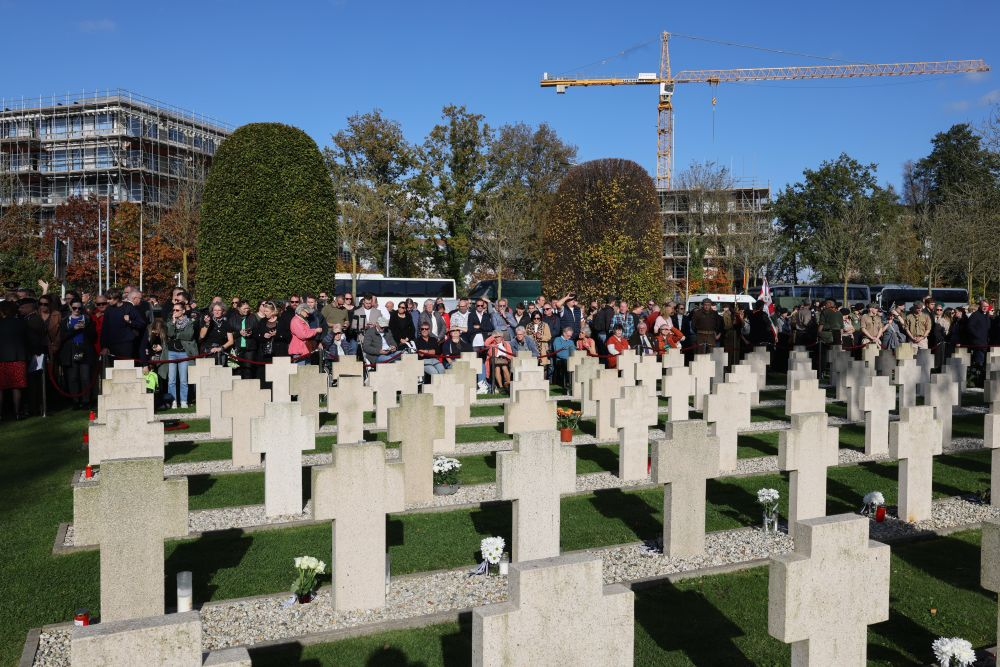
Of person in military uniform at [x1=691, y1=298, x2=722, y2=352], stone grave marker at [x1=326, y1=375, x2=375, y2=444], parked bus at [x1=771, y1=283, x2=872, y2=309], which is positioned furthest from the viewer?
parked bus at [x1=771, y1=283, x2=872, y2=309]

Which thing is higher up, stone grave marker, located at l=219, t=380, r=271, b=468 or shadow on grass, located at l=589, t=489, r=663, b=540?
stone grave marker, located at l=219, t=380, r=271, b=468

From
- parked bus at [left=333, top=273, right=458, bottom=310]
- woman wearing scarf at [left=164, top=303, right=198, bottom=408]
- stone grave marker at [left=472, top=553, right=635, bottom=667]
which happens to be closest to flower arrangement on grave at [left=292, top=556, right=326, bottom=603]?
stone grave marker at [left=472, top=553, right=635, bottom=667]

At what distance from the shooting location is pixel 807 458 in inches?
291

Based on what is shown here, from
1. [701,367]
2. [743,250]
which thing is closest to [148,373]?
[701,367]

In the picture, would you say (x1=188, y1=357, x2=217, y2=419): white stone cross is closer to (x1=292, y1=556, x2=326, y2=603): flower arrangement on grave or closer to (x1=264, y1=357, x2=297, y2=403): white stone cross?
(x1=264, y1=357, x2=297, y2=403): white stone cross

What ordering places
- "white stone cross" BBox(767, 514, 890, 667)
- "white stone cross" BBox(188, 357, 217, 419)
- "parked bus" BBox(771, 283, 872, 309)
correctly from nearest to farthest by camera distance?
"white stone cross" BBox(767, 514, 890, 667) → "white stone cross" BBox(188, 357, 217, 419) → "parked bus" BBox(771, 283, 872, 309)

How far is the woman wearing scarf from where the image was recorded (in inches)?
618

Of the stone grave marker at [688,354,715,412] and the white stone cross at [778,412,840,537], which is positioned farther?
the stone grave marker at [688,354,715,412]

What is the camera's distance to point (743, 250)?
58906 millimetres

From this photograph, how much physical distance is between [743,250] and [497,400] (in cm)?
4611

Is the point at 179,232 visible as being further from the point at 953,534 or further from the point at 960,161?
the point at 960,161

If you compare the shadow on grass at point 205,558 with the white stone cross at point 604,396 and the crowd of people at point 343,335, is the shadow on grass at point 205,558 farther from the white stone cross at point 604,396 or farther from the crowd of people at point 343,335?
the white stone cross at point 604,396

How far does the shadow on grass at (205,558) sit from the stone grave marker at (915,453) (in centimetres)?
618

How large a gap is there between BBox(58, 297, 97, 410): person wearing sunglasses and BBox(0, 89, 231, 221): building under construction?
5032 centimetres
